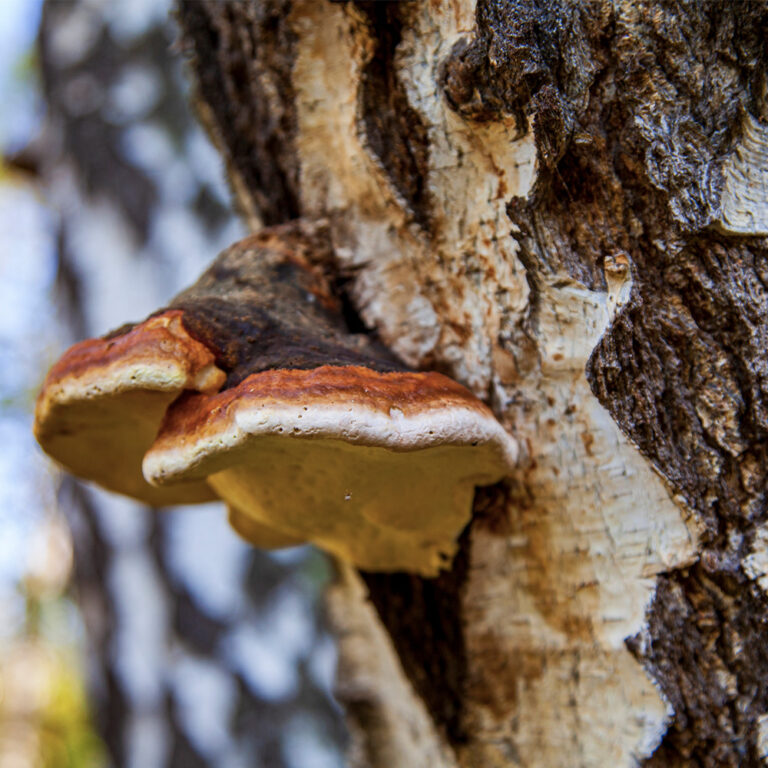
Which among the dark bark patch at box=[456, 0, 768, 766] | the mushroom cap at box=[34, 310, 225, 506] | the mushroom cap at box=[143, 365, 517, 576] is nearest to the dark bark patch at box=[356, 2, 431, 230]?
the dark bark patch at box=[456, 0, 768, 766]

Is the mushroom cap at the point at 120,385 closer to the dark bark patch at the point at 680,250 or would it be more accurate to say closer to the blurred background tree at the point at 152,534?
the dark bark patch at the point at 680,250

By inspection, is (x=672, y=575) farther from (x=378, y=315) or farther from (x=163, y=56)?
(x=163, y=56)

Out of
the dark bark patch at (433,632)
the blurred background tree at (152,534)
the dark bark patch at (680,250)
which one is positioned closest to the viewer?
the dark bark patch at (680,250)

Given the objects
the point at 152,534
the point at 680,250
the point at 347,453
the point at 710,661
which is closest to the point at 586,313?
the point at 680,250

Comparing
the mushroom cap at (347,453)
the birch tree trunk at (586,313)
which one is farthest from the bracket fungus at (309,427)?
the birch tree trunk at (586,313)

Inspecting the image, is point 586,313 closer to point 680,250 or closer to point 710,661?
point 680,250

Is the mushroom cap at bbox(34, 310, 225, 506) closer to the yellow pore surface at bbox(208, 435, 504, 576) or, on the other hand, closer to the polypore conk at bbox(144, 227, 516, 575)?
the polypore conk at bbox(144, 227, 516, 575)
